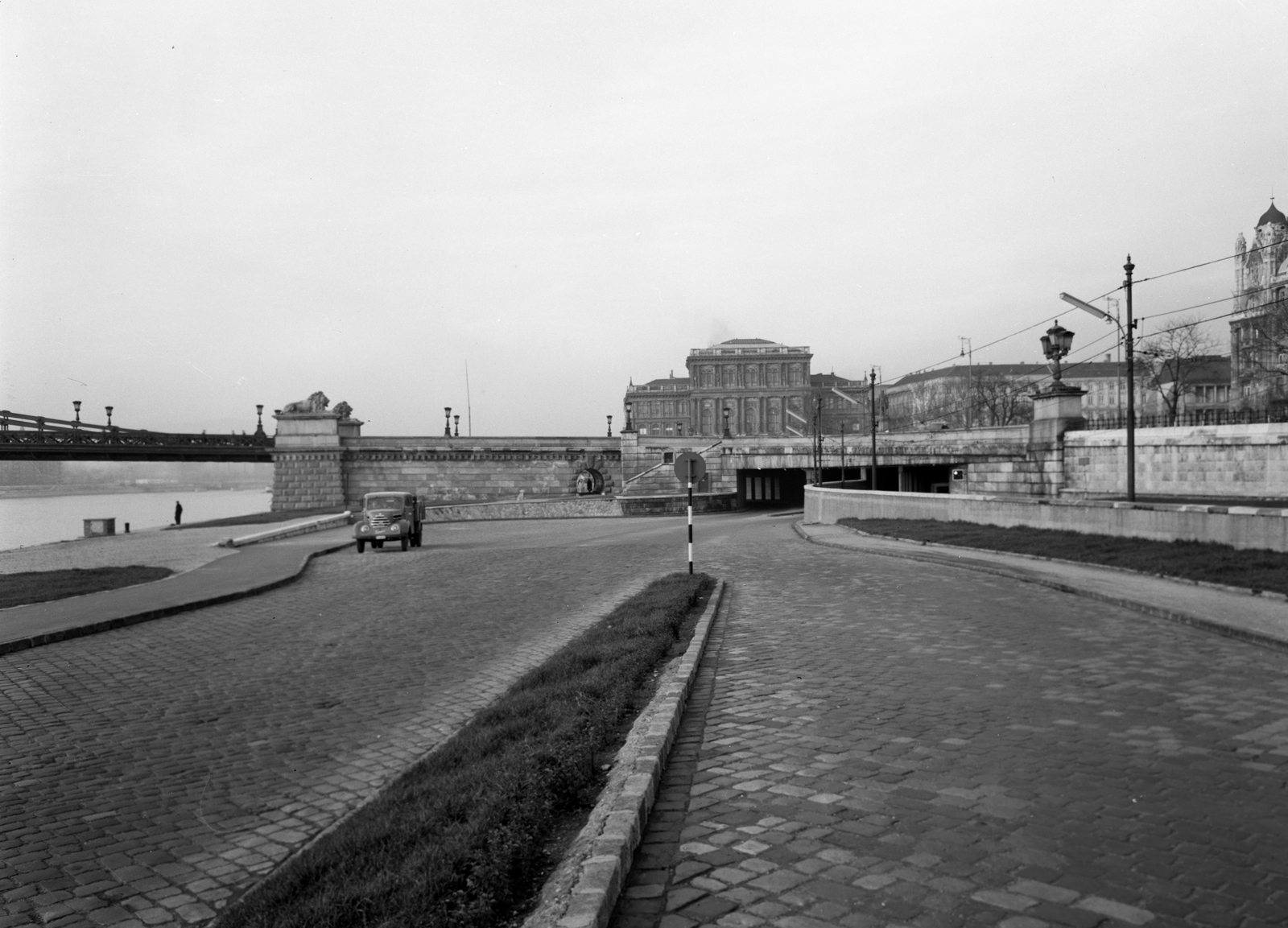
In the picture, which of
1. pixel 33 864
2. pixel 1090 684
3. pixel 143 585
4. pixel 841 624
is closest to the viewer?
pixel 33 864

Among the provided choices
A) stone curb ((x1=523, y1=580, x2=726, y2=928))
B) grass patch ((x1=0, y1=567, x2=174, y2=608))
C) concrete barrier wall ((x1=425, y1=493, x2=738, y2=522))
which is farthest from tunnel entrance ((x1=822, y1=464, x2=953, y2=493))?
stone curb ((x1=523, y1=580, x2=726, y2=928))

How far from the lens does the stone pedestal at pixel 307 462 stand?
6038 centimetres

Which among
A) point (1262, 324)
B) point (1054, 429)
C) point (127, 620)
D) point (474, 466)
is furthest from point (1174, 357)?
point (127, 620)

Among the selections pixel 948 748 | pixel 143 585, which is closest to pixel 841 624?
pixel 948 748

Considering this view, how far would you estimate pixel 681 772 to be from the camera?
18.6 feet

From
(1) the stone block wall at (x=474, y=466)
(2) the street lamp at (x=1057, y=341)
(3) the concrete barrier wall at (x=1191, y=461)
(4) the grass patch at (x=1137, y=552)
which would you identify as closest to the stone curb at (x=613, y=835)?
(4) the grass patch at (x=1137, y=552)

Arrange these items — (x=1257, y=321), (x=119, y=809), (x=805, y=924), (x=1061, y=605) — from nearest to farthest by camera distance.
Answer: (x=805, y=924), (x=119, y=809), (x=1061, y=605), (x=1257, y=321)

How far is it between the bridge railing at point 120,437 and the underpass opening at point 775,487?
3708 cm

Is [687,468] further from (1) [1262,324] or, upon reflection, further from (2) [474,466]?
(1) [1262,324]

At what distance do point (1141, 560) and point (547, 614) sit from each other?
10.5 m

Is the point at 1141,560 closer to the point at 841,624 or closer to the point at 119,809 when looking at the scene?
the point at 841,624

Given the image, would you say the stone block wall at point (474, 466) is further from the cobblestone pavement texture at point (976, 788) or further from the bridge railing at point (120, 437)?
the cobblestone pavement texture at point (976, 788)

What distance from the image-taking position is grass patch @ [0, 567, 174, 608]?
1577cm

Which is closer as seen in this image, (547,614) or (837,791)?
(837,791)
